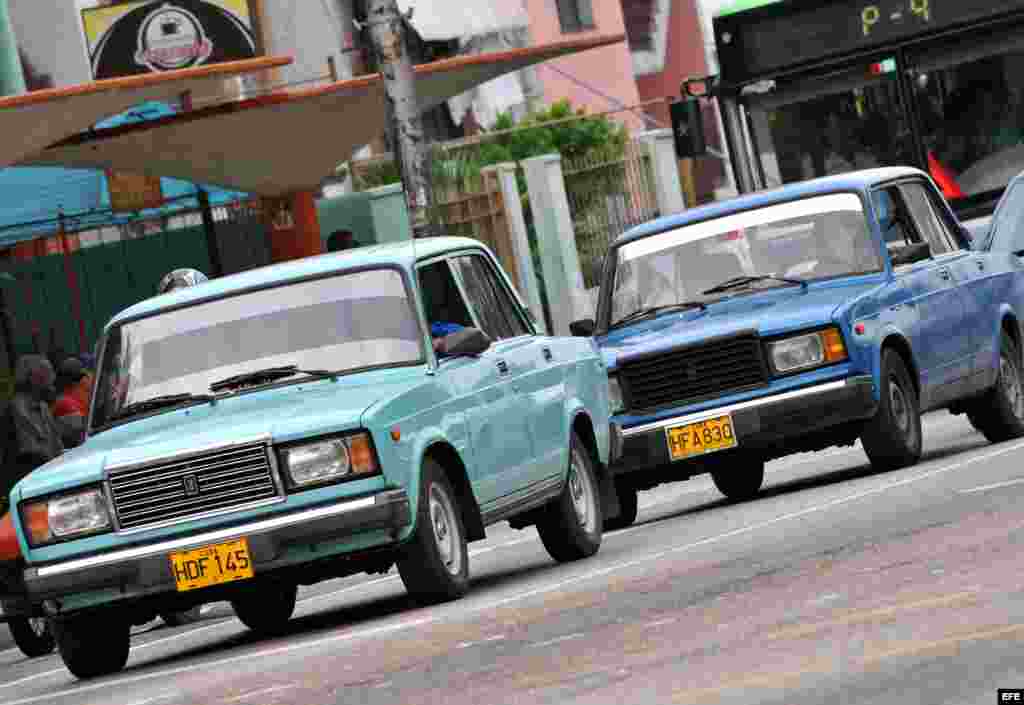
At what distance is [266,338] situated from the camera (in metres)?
14.0

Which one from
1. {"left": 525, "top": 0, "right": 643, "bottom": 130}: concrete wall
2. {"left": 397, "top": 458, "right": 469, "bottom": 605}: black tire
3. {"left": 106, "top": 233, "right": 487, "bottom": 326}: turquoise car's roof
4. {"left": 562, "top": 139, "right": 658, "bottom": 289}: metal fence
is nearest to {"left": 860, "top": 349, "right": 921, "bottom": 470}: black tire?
{"left": 106, "top": 233, "right": 487, "bottom": 326}: turquoise car's roof

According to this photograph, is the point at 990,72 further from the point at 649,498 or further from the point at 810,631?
the point at 810,631

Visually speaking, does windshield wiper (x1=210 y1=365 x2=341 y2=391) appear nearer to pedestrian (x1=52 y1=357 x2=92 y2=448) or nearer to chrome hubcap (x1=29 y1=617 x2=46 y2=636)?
chrome hubcap (x1=29 y1=617 x2=46 y2=636)

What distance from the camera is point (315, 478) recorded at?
12734 mm

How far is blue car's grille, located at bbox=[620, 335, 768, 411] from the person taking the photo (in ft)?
55.5

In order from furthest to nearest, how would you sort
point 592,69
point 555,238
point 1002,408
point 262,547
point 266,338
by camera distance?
point 592,69 < point 555,238 < point 1002,408 < point 266,338 < point 262,547

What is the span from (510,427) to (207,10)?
22968mm

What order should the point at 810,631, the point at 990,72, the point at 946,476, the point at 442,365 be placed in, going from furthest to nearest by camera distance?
the point at 990,72
the point at 946,476
the point at 442,365
the point at 810,631

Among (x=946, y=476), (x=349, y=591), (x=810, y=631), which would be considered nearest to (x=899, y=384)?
(x=946, y=476)

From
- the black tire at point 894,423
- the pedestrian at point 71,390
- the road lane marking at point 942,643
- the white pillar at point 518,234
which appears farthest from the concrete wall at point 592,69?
the road lane marking at point 942,643

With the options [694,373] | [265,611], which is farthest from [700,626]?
[694,373]

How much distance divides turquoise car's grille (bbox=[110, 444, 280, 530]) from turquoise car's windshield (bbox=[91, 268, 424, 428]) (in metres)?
0.97

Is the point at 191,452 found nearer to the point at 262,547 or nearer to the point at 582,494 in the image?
the point at 262,547

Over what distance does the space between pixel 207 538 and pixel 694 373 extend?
493cm
